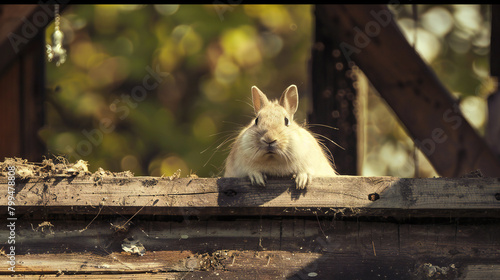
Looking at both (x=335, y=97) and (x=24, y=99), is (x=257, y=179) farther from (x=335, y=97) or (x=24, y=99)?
(x=24, y=99)

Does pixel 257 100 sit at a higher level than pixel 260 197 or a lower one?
higher

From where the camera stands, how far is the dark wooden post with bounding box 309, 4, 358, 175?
4.50 meters

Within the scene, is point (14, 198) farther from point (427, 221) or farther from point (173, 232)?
point (427, 221)

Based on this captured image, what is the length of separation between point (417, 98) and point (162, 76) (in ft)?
14.8

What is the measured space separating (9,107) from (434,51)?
25.8 feet

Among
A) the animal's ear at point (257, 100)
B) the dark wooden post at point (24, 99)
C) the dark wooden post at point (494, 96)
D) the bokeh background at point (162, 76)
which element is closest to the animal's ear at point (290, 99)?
the animal's ear at point (257, 100)

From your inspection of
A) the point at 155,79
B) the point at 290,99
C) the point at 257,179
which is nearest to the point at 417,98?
the point at 290,99

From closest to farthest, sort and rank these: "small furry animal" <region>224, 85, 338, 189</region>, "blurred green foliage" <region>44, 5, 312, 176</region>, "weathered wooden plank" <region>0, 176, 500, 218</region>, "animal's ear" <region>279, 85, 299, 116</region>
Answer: "weathered wooden plank" <region>0, 176, 500, 218</region>
"small furry animal" <region>224, 85, 338, 189</region>
"animal's ear" <region>279, 85, 299, 116</region>
"blurred green foliage" <region>44, 5, 312, 176</region>

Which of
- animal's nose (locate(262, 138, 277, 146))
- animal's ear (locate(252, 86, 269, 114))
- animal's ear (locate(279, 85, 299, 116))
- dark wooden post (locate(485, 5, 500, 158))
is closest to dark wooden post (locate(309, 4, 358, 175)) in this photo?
animal's ear (locate(279, 85, 299, 116))

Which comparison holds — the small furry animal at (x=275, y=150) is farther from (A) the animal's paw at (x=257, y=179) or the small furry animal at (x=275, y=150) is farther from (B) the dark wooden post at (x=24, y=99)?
(B) the dark wooden post at (x=24, y=99)

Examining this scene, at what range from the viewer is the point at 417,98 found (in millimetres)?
4207

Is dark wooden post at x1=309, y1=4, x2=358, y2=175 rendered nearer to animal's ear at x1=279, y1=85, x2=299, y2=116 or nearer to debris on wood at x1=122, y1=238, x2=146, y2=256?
animal's ear at x1=279, y1=85, x2=299, y2=116

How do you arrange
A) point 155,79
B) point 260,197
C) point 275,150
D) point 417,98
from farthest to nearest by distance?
point 155,79
point 417,98
point 275,150
point 260,197

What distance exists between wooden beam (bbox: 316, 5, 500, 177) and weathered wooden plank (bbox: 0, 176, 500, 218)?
1300 mm
